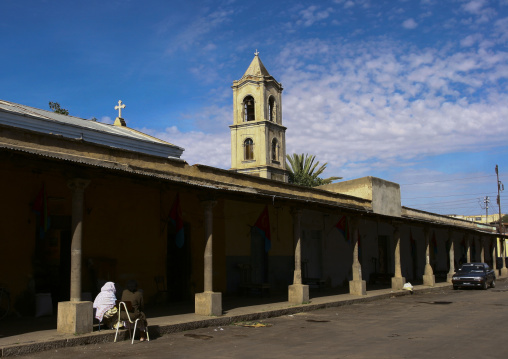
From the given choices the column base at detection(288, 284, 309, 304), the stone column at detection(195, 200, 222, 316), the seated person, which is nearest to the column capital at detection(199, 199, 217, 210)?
the stone column at detection(195, 200, 222, 316)

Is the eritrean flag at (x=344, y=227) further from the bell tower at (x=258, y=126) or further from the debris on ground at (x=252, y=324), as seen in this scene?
the bell tower at (x=258, y=126)

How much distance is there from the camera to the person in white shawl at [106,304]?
10.2 m

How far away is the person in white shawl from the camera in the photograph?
1020cm

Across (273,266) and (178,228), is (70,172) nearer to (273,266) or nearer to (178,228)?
(178,228)

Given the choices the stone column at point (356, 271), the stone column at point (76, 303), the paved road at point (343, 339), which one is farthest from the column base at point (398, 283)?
the stone column at point (76, 303)

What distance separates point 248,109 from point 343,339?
3606 cm

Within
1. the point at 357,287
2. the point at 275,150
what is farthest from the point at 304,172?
the point at 357,287

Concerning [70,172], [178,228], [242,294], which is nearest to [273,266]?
[242,294]

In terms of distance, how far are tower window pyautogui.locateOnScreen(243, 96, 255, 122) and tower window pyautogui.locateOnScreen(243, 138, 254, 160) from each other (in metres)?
1.98

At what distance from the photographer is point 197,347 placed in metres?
9.46

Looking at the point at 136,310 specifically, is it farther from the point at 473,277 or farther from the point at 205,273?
the point at 473,277

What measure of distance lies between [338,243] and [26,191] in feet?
54.1

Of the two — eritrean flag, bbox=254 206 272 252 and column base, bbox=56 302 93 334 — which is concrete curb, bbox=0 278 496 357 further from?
eritrean flag, bbox=254 206 272 252

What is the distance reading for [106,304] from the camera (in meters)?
10.3
